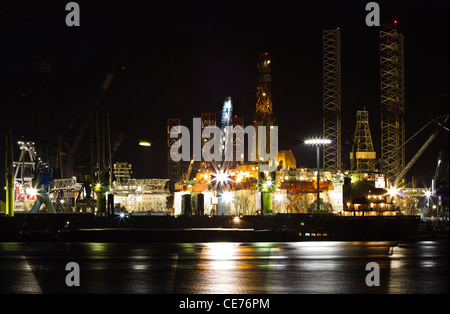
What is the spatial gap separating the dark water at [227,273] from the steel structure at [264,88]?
65177mm

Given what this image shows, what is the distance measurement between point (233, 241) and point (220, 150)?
84.8 m

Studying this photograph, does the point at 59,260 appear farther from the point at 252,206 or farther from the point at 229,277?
the point at 252,206

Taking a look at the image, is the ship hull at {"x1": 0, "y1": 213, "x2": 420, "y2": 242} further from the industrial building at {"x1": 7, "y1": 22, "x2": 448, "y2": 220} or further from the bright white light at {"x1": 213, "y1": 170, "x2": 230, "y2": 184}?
the bright white light at {"x1": 213, "y1": 170, "x2": 230, "y2": 184}

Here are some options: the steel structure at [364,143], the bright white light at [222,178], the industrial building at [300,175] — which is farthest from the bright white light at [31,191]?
the steel structure at [364,143]

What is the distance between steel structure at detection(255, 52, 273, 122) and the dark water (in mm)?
65177

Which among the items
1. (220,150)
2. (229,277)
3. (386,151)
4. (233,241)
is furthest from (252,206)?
(229,277)

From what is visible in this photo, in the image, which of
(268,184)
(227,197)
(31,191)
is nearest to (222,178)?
(227,197)

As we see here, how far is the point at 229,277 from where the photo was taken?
3117 cm

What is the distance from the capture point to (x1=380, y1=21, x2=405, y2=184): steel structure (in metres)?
112

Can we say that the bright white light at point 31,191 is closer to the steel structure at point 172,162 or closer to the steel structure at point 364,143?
the steel structure at point 172,162

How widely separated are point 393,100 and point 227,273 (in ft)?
286

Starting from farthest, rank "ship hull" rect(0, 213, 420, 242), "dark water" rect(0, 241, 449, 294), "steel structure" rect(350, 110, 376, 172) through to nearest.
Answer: "steel structure" rect(350, 110, 376, 172), "ship hull" rect(0, 213, 420, 242), "dark water" rect(0, 241, 449, 294)

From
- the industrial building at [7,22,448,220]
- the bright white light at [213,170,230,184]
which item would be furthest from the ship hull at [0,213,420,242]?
the bright white light at [213,170,230,184]

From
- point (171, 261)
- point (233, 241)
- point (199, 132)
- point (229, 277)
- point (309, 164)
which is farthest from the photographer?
point (199, 132)
